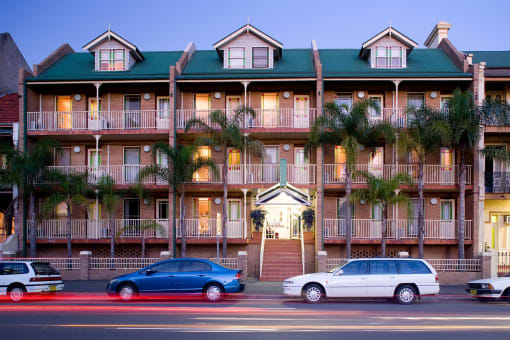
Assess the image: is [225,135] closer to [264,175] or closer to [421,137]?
[264,175]

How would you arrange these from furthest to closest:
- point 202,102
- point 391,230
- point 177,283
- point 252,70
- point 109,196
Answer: point 202,102 → point 252,70 → point 391,230 → point 109,196 → point 177,283

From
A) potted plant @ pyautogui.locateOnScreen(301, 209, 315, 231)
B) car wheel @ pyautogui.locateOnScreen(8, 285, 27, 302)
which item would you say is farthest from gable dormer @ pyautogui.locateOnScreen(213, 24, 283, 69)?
car wheel @ pyautogui.locateOnScreen(8, 285, 27, 302)

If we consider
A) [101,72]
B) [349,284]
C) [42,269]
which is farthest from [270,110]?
[42,269]

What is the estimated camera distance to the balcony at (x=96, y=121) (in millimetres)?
24312

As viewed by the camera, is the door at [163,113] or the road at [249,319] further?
the door at [163,113]

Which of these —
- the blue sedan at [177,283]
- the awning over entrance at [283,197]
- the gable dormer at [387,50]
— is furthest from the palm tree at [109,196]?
the gable dormer at [387,50]

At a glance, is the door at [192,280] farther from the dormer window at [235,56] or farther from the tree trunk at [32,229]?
the dormer window at [235,56]

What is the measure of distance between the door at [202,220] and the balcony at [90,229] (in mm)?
1465

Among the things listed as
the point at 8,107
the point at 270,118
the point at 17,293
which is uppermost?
the point at 8,107

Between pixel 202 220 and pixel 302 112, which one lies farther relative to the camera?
pixel 302 112

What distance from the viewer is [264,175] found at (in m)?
23.7

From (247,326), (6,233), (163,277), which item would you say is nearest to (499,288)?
(247,326)

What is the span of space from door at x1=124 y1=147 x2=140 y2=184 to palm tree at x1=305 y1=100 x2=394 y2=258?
8.74m

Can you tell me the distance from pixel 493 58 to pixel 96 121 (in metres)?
22.4
